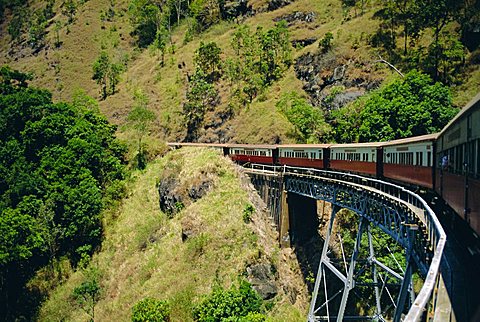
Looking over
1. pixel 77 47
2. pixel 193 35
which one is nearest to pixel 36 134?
pixel 193 35

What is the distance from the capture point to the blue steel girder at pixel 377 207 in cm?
1578

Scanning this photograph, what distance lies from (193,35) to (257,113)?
3818 cm

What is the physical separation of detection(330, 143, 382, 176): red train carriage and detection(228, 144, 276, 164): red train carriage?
9959mm

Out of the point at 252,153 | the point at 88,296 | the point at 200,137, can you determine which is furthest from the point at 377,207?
the point at 200,137

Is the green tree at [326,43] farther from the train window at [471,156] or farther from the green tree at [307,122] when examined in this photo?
the train window at [471,156]

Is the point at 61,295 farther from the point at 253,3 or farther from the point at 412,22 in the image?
the point at 253,3

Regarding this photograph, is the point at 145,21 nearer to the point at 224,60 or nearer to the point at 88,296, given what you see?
the point at 224,60

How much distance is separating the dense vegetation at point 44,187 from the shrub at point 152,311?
14.8 m

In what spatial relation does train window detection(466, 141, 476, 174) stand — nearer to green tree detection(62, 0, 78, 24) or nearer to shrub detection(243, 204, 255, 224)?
shrub detection(243, 204, 255, 224)

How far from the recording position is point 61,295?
4303 cm

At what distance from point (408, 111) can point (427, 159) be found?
23753mm

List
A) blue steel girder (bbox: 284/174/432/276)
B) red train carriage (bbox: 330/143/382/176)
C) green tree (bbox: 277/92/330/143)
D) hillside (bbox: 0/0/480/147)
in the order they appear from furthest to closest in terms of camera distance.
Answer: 1. hillside (bbox: 0/0/480/147)
2. green tree (bbox: 277/92/330/143)
3. red train carriage (bbox: 330/143/382/176)
4. blue steel girder (bbox: 284/174/432/276)

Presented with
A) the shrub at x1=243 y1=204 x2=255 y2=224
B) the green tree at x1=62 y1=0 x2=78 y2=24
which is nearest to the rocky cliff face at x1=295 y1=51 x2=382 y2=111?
the shrub at x1=243 y1=204 x2=255 y2=224

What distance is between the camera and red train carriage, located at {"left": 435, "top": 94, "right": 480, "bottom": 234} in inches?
485
